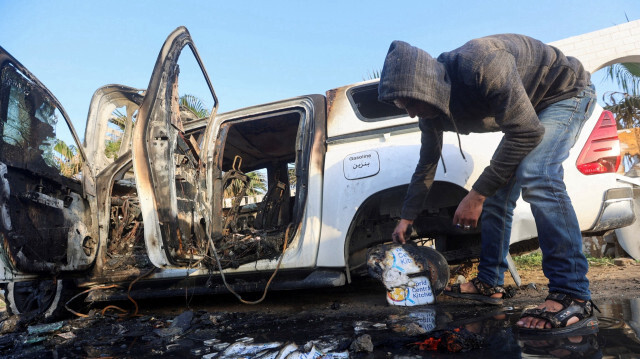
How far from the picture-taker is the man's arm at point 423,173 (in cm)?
214

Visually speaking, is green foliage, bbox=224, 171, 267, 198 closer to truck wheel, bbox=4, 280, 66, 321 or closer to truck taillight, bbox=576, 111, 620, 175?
truck wheel, bbox=4, 280, 66, 321

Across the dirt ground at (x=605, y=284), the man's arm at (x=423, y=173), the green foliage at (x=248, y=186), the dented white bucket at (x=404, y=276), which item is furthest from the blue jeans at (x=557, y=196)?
the green foliage at (x=248, y=186)

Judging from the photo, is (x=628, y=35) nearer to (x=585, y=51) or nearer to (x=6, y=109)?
(x=585, y=51)

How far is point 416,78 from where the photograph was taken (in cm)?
164

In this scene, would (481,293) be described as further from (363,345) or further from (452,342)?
(363,345)

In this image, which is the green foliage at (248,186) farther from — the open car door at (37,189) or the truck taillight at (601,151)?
the truck taillight at (601,151)

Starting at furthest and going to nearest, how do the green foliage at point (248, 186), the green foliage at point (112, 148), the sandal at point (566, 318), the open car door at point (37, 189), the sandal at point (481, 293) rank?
the green foliage at point (248, 186), the green foliage at point (112, 148), the open car door at point (37, 189), the sandal at point (481, 293), the sandal at point (566, 318)

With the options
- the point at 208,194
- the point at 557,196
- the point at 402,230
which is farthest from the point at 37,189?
the point at 557,196

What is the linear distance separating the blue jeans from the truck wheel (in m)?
3.66

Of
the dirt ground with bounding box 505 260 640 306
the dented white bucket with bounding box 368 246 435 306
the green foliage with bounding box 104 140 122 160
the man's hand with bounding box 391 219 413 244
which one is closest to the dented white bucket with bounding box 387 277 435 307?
the dented white bucket with bounding box 368 246 435 306

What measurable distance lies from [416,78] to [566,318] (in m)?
1.28

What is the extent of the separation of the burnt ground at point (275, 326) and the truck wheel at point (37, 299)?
191 mm

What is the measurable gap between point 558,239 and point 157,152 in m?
2.54

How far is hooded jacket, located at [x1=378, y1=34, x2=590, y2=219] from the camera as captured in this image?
1.64 m
